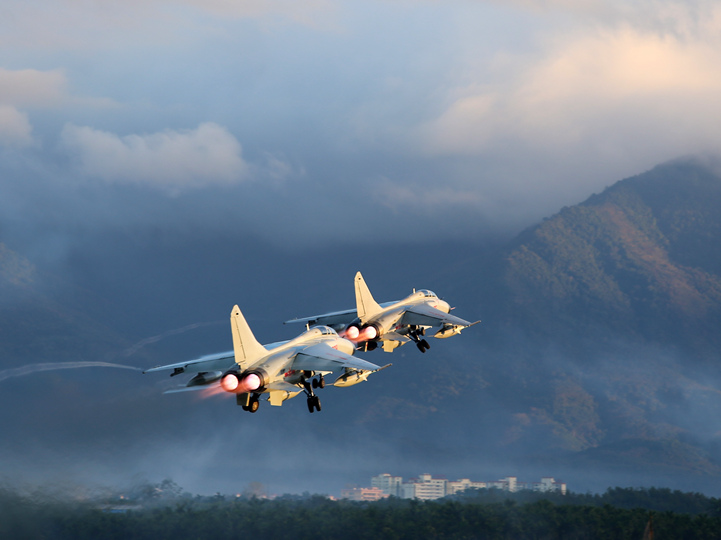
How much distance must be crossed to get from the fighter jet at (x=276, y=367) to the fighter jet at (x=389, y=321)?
9.42 metres

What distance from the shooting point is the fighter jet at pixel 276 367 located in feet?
216

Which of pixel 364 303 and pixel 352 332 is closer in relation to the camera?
pixel 352 332

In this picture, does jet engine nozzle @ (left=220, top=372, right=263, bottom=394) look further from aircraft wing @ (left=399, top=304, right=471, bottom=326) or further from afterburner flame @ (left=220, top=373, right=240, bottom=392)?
aircraft wing @ (left=399, top=304, right=471, bottom=326)

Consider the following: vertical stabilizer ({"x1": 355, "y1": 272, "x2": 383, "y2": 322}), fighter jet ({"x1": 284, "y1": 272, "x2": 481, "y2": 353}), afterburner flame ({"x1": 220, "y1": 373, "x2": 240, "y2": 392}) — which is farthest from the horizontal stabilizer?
afterburner flame ({"x1": 220, "y1": 373, "x2": 240, "y2": 392})

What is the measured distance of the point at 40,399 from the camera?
101688mm

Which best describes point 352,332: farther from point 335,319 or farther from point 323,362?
point 323,362

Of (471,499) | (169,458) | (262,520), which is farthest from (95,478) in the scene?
(471,499)

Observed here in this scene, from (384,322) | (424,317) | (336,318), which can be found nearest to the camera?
(384,322)

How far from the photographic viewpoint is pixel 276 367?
67.1 metres

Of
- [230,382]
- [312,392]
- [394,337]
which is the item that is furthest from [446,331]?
[230,382]

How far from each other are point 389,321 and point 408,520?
2707 inches

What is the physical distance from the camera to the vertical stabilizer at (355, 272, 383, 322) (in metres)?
84.8

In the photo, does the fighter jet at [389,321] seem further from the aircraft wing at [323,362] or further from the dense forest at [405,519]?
the dense forest at [405,519]

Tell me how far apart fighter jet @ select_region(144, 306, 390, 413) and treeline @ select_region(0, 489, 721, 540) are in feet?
191
